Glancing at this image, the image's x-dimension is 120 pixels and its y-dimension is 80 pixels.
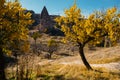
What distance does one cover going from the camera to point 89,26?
31031 millimetres

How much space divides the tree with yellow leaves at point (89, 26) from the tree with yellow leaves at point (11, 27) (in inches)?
307

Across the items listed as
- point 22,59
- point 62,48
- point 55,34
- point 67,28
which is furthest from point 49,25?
point 22,59

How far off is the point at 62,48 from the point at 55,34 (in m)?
47.3

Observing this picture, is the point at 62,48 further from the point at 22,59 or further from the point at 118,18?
the point at 22,59

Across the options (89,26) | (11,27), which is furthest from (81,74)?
(11,27)

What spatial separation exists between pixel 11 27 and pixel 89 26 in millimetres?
10318

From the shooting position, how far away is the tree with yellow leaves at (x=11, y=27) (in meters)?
24.5

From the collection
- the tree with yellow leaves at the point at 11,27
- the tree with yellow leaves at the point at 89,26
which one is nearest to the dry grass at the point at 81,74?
the tree with yellow leaves at the point at 89,26

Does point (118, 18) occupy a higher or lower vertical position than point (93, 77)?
higher

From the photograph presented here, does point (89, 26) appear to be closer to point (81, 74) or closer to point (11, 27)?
point (81, 74)

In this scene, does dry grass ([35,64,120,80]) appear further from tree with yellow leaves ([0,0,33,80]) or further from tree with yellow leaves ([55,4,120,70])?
tree with yellow leaves ([0,0,33,80])

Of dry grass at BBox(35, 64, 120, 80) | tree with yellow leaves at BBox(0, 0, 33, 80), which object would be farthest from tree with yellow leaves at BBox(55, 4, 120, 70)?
tree with yellow leaves at BBox(0, 0, 33, 80)

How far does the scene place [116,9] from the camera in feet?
99.1

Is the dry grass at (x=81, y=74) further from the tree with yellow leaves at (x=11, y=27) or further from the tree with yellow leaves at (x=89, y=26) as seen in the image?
the tree with yellow leaves at (x=11, y=27)
